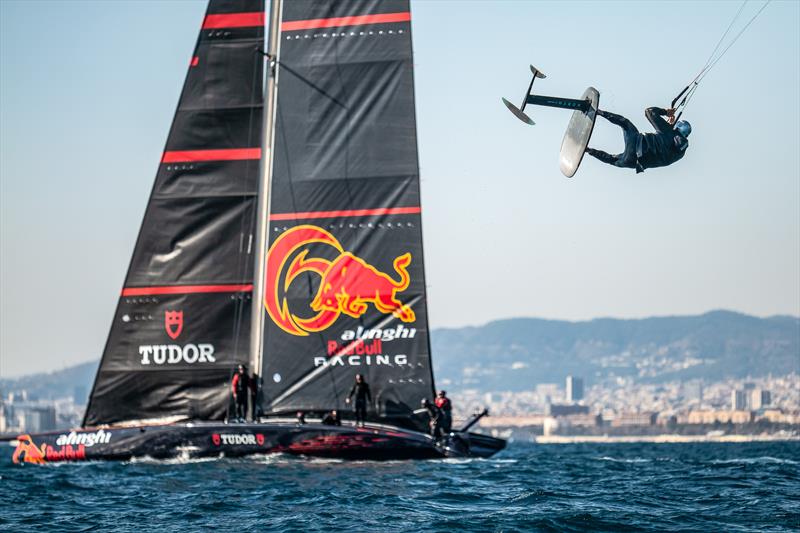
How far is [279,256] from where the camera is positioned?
2900cm

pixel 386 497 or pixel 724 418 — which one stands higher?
pixel 724 418

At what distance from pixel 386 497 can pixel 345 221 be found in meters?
8.49

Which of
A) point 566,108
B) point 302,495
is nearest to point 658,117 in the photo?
point 566,108

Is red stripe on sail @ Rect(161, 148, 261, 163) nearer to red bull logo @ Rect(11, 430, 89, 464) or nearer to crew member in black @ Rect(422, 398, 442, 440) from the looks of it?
red bull logo @ Rect(11, 430, 89, 464)

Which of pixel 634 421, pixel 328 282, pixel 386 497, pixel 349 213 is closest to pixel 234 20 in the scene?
pixel 349 213

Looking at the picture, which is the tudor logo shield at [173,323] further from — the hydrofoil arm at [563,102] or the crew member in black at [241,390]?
the hydrofoil arm at [563,102]

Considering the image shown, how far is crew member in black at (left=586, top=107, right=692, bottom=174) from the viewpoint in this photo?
1717 cm

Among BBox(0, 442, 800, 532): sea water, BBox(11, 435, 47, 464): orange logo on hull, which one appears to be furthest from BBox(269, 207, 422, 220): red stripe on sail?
BBox(11, 435, 47, 464): orange logo on hull

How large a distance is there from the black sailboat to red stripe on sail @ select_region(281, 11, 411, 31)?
3 cm

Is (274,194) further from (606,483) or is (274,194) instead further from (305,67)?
(606,483)

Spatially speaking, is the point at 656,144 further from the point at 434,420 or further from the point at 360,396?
the point at 360,396

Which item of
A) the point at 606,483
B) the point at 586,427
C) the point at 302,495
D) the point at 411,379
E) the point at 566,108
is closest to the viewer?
the point at 566,108

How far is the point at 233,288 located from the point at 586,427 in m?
172

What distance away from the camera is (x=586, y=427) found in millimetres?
197750
